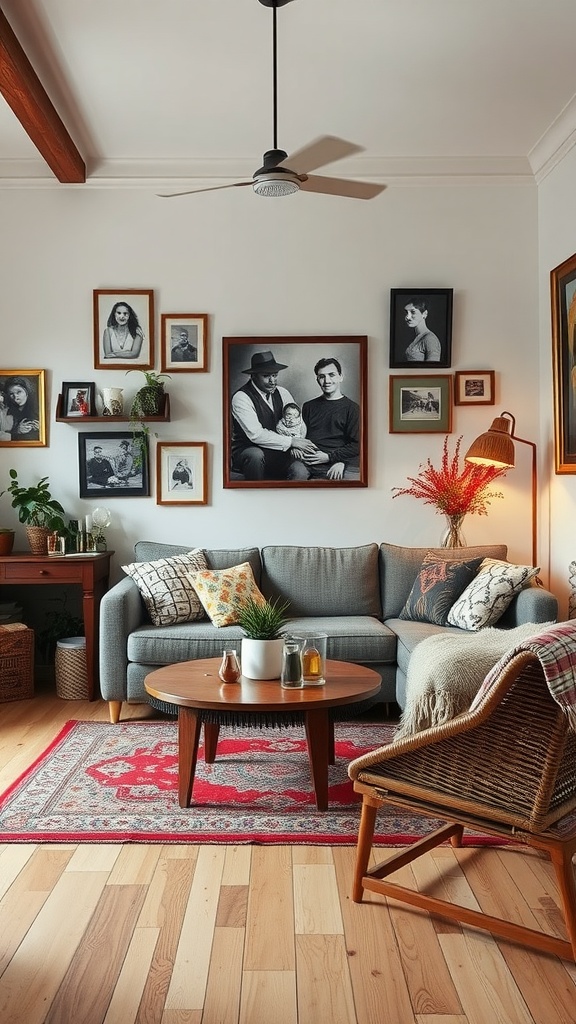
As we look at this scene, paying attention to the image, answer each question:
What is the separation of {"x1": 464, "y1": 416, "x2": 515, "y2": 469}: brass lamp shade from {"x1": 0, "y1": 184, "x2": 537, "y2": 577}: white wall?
1.37 ft

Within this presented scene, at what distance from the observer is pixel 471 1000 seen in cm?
207

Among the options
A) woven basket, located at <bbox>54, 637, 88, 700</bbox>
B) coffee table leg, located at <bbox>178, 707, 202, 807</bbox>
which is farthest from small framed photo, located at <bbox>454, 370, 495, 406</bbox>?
coffee table leg, located at <bbox>178, 707, 202, 807</bbox>

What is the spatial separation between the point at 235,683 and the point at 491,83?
299cm

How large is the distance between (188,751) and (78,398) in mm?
2727

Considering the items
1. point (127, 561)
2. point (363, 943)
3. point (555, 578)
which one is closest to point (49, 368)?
point (127, 561)

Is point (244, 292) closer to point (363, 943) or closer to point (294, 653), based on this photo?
point (294, 653)

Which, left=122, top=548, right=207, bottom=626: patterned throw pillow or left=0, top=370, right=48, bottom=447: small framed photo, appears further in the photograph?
left=0, top=370, right=48, bottom=447: small framed photo

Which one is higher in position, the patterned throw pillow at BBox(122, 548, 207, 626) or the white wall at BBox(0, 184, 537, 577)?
the white wall at BBox(0, 184, 537, 577)

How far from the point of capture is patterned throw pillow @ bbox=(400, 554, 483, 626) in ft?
15.4

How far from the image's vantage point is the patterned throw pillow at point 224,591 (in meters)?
4.65

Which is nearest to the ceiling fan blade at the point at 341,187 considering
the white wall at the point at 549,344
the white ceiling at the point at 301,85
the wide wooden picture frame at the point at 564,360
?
the white ceiling at the point at 301,85

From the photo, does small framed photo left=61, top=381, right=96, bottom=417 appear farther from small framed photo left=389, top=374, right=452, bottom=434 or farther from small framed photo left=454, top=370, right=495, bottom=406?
small framed photo left=454, top=370, right=495, bottom=406

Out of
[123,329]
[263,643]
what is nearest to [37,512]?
[123,329]

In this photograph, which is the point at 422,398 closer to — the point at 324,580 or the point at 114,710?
the point at 324,580
